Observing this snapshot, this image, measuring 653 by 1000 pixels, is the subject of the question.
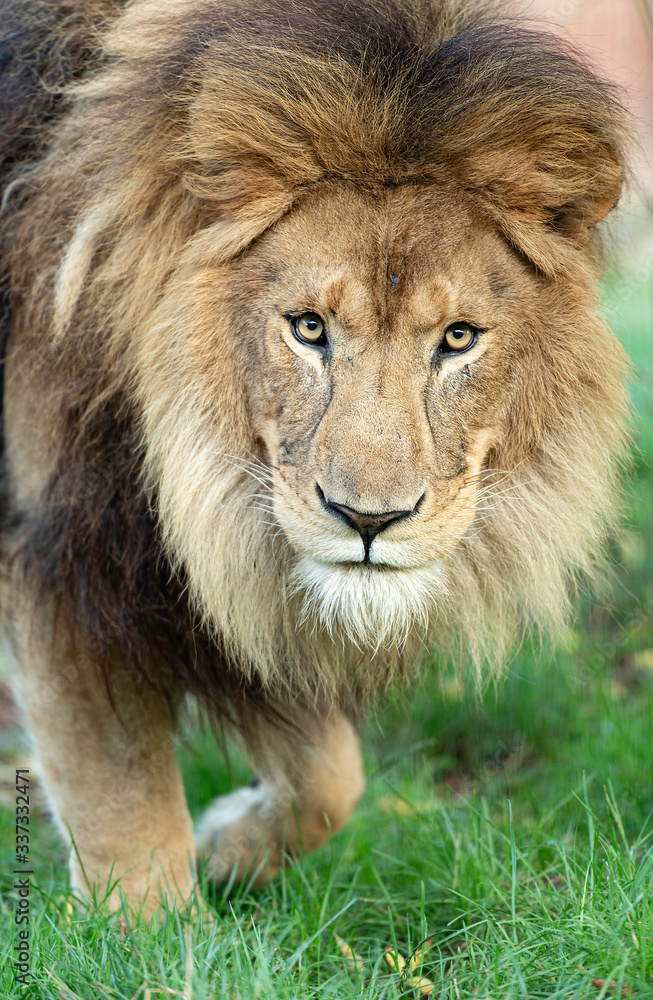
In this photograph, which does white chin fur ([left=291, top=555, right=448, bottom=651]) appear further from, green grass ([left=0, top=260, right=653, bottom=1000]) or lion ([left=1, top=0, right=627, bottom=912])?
green grass ([left=0, top=260, right=653, bottom=1000])

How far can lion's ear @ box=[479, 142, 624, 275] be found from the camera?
2.39m

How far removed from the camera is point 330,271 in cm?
231

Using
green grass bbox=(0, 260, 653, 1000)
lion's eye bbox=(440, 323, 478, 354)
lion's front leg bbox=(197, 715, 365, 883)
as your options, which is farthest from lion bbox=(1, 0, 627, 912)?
green grass bbox=(0, 260, 653, 1000)

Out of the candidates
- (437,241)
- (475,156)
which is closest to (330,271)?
(437,241)

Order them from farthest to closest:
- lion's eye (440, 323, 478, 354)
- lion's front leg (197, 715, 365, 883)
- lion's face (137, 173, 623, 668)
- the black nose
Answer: lion's front leg (197, 715, 365, 883) < lion's eye (440, 323, 478, 354) < lion's face (137, 173, 623, 668) < the black nose

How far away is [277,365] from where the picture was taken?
236cm

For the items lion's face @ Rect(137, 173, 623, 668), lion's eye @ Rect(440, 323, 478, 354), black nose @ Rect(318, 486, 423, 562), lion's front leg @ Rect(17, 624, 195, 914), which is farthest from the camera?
lion's front leg @ Rect(17, 624, 195, 914)

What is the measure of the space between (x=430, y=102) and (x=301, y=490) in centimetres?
88

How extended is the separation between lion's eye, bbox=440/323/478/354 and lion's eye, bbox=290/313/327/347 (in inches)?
10.6

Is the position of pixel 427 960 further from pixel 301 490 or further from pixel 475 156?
pixel 475 156

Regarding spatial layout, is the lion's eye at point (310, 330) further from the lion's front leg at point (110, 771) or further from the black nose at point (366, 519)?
the lion's front leg at point (110, 771)

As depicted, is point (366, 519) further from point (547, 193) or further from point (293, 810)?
point (293, 810)

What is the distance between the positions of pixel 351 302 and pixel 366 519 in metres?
0.48

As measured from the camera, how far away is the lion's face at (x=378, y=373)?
2.21 m
